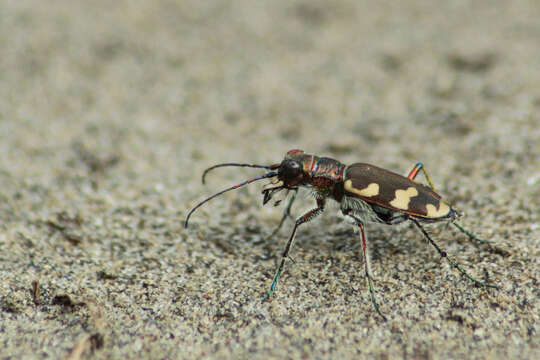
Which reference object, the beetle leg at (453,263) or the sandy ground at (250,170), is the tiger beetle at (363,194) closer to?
the beetle leg at (453,263)

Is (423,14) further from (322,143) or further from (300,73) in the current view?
(322,143)

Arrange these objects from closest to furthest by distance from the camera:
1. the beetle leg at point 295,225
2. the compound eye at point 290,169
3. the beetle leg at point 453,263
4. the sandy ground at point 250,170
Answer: the sandy ground at point 250,170, the beetle leg at point 453,263, the beetle leg at point 295,225, the compound eye at point 290,169

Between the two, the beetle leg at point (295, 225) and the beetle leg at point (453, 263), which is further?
the beetle leg at point (295, 225)

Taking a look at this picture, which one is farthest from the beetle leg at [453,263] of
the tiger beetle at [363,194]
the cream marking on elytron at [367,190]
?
the cream marking on elytron at [367,190]

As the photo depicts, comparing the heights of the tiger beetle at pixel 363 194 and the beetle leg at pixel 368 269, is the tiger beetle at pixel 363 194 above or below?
above

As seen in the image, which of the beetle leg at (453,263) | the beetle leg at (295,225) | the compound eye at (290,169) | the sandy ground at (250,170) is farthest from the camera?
the compound eye at (290,169)
